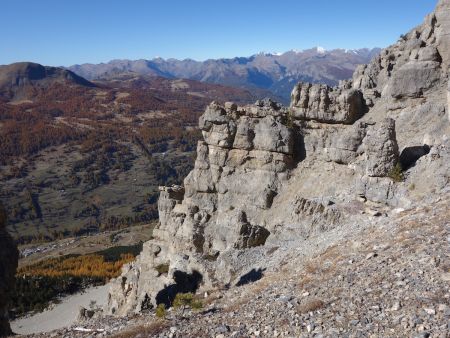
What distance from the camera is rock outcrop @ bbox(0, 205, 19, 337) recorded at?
24.0 metres

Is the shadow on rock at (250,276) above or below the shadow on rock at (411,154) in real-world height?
below

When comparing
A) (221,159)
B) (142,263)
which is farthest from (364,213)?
(142,263)

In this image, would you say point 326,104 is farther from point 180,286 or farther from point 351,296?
point 351,296

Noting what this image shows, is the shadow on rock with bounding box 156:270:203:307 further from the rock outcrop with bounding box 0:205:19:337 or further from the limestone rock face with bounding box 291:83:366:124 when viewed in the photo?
the limestone rock face with bounding box 291:83:366:124

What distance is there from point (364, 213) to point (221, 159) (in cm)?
1857

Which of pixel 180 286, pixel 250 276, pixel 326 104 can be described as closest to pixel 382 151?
pixel 250 276

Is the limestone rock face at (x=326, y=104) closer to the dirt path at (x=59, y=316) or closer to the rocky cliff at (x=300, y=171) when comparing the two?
the rocky cliff at (x=300, y=171)

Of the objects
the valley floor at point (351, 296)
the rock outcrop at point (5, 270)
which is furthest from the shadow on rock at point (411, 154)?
the rock outcrop at point (5, 270)

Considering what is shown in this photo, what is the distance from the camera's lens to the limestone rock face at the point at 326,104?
4078 centimetres

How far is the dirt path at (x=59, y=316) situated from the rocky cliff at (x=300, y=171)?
18.6 meters

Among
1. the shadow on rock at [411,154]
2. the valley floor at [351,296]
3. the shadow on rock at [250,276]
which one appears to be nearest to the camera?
the valley floor at [351,296]

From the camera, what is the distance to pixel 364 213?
2902 centimetres

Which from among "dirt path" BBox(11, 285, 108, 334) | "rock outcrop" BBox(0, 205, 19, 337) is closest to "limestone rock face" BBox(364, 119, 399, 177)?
"rock outcrop" BBox(0, 205, 19, 337)

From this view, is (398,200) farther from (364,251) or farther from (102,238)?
(102,238)
